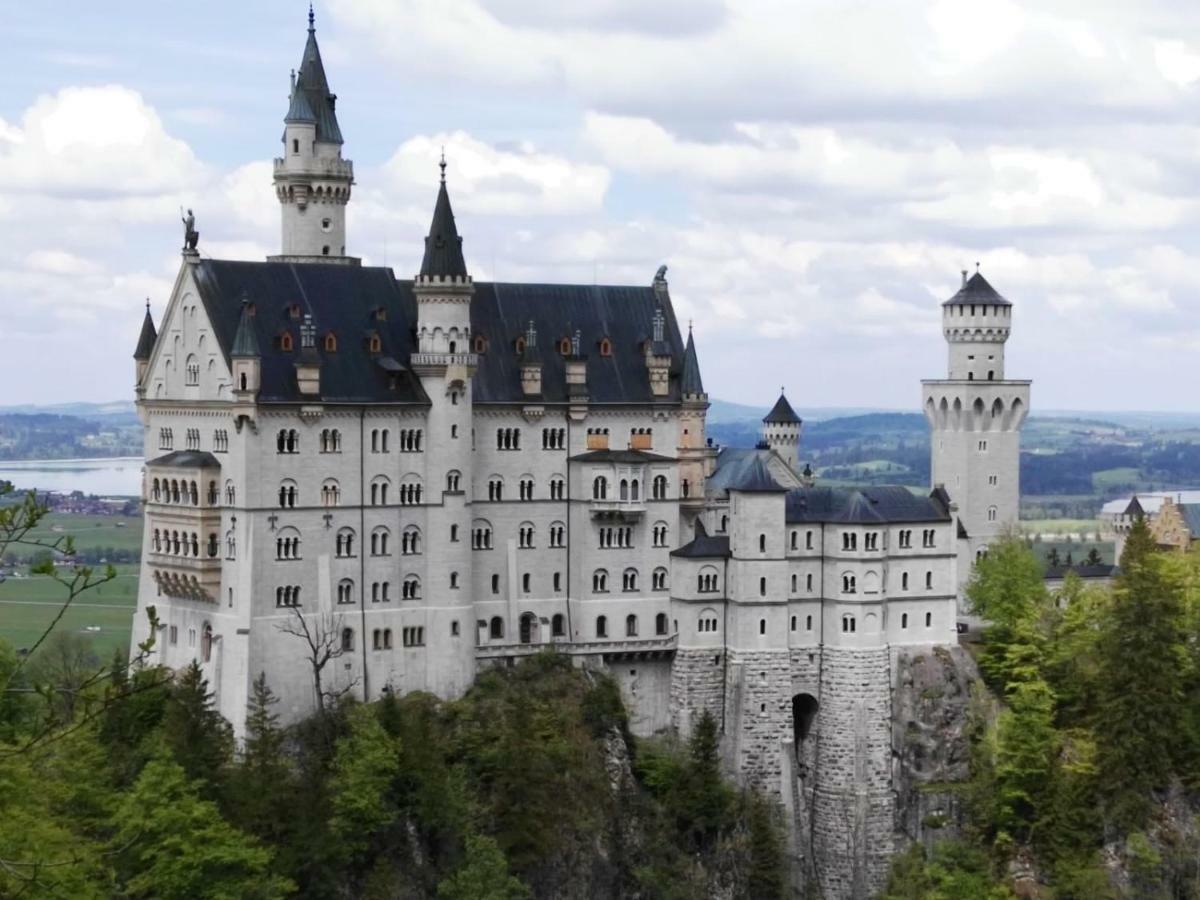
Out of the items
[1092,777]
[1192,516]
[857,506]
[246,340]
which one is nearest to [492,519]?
[246,340]

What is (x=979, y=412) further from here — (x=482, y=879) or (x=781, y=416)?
(x=482, y=879)

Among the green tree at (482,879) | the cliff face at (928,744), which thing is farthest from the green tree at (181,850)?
the cliff face at (928,744)

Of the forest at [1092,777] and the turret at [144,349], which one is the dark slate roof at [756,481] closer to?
the forest at [1092,777]

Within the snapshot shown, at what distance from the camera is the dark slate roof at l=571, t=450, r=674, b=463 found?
356ft

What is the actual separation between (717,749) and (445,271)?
26.2 m

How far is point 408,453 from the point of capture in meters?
103

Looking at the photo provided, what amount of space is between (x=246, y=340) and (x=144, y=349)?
38.1 ft

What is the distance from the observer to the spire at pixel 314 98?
112 metres

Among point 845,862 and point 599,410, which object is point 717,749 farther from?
point 599,410

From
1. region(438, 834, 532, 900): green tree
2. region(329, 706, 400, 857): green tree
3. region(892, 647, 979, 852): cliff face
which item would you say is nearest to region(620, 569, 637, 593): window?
region(892, 647, 979, 852): cliff face

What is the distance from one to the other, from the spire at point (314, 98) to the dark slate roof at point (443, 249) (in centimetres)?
1095

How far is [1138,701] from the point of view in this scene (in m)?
105

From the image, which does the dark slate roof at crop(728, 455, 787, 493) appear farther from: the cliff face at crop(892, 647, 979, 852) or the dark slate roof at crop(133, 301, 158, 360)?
the dark slate roof at crop(133, 301, 158, 360)

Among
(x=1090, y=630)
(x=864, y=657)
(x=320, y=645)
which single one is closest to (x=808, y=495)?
(x=864, y=657)
